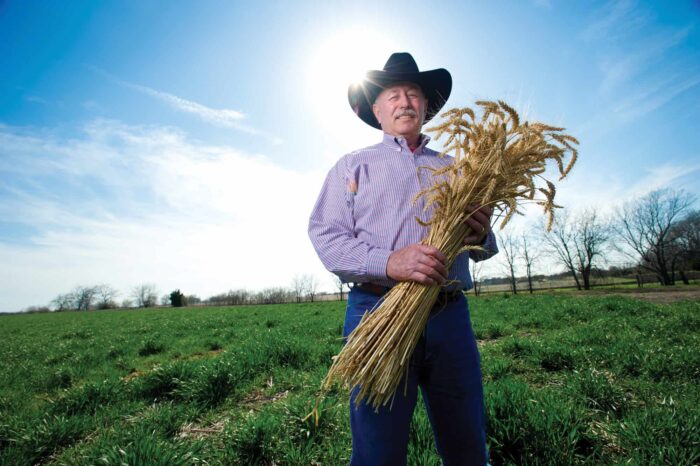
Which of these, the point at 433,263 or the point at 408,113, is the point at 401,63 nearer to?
the point at 408,113

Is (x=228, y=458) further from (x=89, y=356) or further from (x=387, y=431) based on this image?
(x=89, y=356)

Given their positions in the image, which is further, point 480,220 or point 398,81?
point 398,81

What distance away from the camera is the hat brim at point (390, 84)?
2.04 meters

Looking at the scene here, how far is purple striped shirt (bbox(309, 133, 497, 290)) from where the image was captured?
1.62m

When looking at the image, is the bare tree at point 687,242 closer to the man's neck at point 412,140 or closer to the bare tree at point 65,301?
the man's neck at point 412,140

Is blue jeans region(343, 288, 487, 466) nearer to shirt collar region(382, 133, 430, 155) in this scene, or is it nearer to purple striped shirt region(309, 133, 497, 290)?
purple striped shirt region(309, 133, 497, 290)

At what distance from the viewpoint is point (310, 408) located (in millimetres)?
2953

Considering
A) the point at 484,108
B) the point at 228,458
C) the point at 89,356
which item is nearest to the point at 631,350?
the point at 484,108

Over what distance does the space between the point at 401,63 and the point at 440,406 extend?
210cm

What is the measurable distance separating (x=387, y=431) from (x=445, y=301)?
0.67m

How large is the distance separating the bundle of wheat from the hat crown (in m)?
0.70

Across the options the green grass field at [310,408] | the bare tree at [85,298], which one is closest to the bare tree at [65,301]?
the bare tree at [85,298]

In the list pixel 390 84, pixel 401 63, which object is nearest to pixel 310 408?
pixel 390 84

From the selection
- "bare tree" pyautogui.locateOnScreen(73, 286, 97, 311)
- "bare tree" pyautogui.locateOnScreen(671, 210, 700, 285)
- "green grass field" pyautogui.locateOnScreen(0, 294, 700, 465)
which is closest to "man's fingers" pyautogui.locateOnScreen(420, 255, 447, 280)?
"green grass field" pyautogui.locateOnScreen(0, 294, 700, 465)
